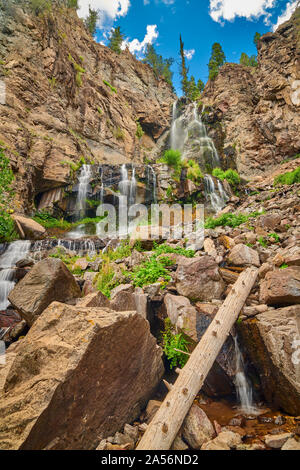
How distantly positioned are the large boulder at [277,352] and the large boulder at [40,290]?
10.5 feet

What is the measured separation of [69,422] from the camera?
6.17 ft

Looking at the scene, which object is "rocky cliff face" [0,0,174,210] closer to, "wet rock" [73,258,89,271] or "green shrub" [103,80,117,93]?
"green shrub" [103,80,117,93]

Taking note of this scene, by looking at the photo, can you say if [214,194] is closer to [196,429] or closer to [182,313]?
[182,313]

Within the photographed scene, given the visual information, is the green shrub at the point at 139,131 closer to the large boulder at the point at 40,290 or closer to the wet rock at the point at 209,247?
the wet rock at the point at 209,247

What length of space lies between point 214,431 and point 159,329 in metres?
1.69

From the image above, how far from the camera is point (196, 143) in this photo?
21.1 meters

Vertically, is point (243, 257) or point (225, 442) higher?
point (243, 257)

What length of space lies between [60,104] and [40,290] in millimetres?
17052

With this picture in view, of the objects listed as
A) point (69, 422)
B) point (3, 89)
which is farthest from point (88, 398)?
point (3, 89)

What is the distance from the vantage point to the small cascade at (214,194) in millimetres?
14148

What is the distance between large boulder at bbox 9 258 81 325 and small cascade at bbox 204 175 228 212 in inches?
465

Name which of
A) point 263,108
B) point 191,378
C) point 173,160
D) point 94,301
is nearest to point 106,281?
point 94,301

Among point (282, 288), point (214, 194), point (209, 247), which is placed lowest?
point (282, 288)
